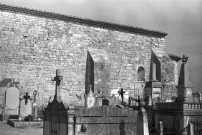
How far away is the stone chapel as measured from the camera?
17.6 meters

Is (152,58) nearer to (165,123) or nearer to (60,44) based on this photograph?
(60,44)

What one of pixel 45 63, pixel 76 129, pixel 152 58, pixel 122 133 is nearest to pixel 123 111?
pixel 122 133

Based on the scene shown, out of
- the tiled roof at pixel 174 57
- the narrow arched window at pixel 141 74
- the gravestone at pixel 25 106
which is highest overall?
the tiled roof at pixel 174 57

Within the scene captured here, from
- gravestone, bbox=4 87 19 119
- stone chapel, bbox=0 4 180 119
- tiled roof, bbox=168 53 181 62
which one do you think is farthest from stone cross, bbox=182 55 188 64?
tiled roof, bbox=168 53 181 62

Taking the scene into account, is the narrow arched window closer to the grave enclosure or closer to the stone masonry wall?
the stone masonry wall

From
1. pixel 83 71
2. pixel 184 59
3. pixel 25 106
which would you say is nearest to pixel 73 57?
pixel 83 71

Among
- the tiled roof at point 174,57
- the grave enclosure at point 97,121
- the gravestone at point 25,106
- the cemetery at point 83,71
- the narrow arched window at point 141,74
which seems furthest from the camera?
the tiled roof at point 174,57

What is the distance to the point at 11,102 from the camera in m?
16.1

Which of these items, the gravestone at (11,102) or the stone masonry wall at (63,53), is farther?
the stone masonry wall at (63,53)

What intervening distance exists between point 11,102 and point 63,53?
527 cm

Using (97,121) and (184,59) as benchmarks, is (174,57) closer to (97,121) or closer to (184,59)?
(184,59)

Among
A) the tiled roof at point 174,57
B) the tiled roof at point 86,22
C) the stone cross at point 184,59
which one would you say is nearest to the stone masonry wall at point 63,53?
the tiled roof at point 86,22

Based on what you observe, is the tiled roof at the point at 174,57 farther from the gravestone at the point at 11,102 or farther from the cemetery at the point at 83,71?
the gravestone at the point at 11,102

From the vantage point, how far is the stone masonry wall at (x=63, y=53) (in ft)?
58.1
